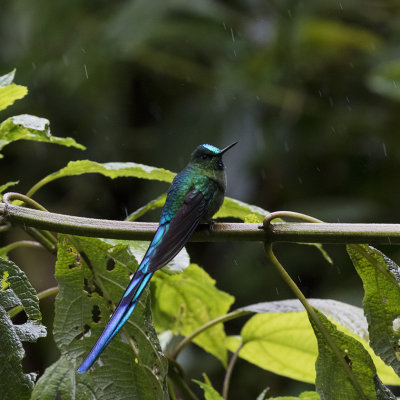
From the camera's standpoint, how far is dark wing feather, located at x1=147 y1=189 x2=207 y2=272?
125 cm

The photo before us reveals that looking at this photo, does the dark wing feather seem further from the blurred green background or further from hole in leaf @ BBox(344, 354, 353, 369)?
the blurred green background

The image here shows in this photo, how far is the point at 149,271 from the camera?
4.06 ft

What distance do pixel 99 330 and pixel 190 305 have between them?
0.45 m

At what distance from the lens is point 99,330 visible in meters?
1.40

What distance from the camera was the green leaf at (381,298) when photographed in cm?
134

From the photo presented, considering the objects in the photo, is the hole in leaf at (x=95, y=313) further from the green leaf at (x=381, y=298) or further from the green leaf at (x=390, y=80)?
the green leaf at (x=390, y=80)

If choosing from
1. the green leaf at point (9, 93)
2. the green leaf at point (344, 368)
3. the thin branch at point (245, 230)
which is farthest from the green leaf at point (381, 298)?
the green leaf at point (9, 93)

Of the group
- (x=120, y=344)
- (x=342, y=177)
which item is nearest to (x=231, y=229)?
(x=120, y=344)

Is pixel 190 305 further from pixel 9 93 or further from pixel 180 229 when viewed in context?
pixel 9 93

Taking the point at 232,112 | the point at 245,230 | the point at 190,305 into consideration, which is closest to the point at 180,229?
the point at 245,230

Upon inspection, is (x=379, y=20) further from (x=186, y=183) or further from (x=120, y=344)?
(x=120, y=344)

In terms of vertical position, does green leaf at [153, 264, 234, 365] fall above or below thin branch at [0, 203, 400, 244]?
below

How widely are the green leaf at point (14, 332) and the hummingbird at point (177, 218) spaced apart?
135mm

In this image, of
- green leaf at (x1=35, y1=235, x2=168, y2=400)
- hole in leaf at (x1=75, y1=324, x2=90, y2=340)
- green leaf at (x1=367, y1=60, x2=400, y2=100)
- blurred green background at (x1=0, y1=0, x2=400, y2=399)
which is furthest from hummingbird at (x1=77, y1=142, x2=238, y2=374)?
blurred green background at (x1=0, y1=0, x2=400, y2=399)
